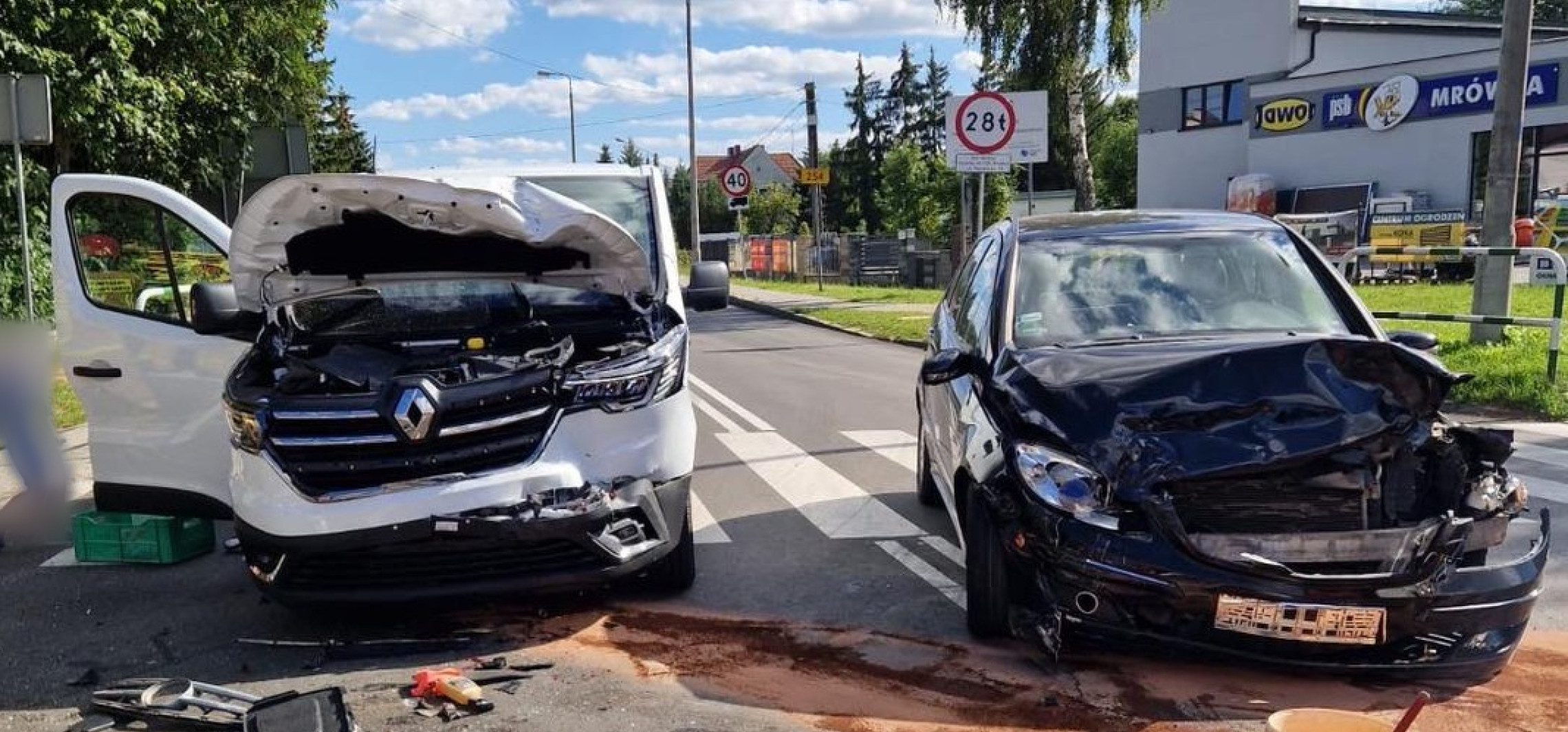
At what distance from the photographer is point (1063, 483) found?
366cm

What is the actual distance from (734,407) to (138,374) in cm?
621

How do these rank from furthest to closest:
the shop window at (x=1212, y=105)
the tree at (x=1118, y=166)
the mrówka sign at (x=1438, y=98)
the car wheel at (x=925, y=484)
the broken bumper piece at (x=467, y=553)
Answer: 1. the tree at (x=1118, y=166)
2. the shop window at (x=1212, y=105)
3. the mrówka sign at (x=1438, y=98)
4. the car wheel at (x=925, y=484)
5. the broken bumper piece at (x=467, y=553)

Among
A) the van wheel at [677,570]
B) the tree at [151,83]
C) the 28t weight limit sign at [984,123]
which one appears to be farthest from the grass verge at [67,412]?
the 28t weight limit sign at [984,123]

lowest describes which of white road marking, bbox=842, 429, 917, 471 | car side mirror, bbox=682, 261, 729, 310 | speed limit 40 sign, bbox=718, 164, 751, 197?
white road marking, bbox=842, 429, 917, 471

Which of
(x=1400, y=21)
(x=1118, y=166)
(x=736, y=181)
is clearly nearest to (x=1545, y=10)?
(x=1118, y=166)

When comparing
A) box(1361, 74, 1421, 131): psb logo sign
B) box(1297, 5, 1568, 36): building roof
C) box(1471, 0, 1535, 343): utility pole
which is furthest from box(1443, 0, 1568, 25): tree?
box(1471, 0, 1535, 343): utility pole

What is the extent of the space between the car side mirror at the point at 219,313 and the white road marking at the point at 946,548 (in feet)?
11.3

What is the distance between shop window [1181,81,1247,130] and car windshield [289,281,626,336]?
114ft

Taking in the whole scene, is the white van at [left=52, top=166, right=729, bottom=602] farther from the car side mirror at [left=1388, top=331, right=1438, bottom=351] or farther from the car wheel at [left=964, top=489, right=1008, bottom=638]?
the car side mirror at [left=1388, top=331, right=1438, bottom=351]

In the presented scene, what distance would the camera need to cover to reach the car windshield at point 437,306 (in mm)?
5141

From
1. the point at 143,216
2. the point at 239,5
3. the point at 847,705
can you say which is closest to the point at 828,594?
the point at 847,705

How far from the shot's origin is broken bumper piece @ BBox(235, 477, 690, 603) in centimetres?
415

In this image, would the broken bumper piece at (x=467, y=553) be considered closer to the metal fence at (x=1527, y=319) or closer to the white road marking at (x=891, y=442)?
the white road marking at (x=891, y=442)

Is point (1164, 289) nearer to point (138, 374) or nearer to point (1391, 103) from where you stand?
point (138, 374)
